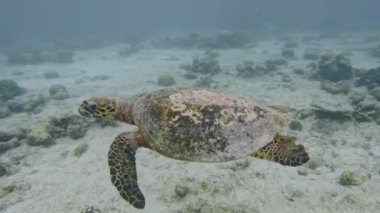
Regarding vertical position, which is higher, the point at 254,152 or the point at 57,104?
the point at 254,152

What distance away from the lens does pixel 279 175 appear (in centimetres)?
700

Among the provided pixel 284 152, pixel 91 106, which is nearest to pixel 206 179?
pixel 284 152

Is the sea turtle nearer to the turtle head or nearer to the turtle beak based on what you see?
the turtle head

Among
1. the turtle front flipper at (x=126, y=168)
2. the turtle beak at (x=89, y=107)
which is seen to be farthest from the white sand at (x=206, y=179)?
the turtle beak at (x=89, y=107)

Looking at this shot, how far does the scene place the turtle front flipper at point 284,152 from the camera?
465 centimetres

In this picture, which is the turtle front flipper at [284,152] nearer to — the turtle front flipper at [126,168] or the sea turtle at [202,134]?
the sea turtle at [202,134]

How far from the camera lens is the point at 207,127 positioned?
4590mm

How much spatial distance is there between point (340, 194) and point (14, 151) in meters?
8.02

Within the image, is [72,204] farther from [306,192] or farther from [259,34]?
[259,34]

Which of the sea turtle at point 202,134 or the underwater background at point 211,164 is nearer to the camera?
the sea turtle at point 202,134

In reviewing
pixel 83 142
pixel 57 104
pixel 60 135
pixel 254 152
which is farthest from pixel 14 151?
pixel 254 152

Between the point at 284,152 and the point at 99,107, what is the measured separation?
9.73 feet

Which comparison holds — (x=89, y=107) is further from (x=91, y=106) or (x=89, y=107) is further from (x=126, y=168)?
(x=126, y=168)

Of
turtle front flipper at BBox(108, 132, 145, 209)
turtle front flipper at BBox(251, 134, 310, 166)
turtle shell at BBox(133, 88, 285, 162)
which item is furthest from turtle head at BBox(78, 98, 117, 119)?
turtle front flipper at BBox(251, 134, 310, 166)
